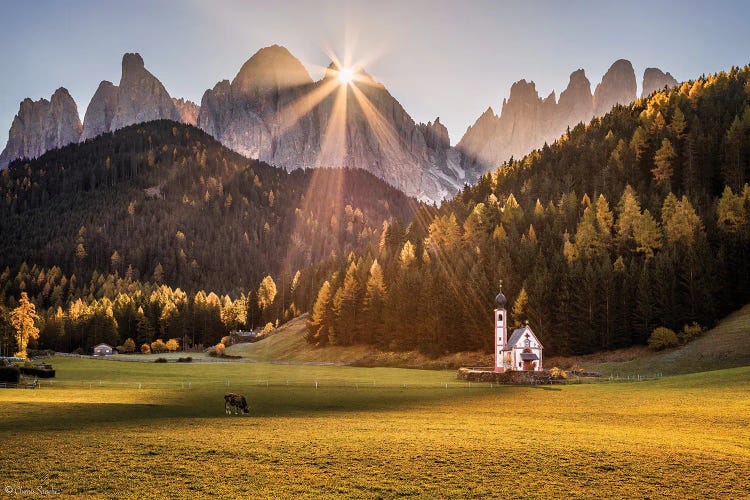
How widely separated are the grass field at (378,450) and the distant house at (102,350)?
120973mm

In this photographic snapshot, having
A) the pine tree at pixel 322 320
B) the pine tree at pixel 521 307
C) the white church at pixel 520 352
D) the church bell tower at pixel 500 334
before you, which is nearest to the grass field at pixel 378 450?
the white church at pixel 520 352

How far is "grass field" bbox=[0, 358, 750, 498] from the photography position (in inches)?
650

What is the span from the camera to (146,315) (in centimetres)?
16400

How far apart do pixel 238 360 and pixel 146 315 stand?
5661 centimetres

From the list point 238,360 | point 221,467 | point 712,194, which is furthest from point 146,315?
point 221,467

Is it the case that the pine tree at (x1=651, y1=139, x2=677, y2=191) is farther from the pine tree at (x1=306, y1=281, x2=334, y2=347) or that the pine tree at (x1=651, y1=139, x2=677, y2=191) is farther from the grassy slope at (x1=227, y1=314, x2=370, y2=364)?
the pine tree at (x1=306, y1=281, x2=334, y2=347)

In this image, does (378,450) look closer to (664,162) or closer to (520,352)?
(520,352)

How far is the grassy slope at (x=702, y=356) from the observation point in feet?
205

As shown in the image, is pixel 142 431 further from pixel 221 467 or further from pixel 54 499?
pixel 54 499

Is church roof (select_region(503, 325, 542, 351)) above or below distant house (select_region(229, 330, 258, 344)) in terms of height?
above

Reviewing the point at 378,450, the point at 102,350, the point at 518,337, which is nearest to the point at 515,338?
the point at 518,337

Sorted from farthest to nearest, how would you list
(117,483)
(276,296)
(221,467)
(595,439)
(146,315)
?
(276,296)
(146,315)
(595,439)
(221,467)
(117,483)

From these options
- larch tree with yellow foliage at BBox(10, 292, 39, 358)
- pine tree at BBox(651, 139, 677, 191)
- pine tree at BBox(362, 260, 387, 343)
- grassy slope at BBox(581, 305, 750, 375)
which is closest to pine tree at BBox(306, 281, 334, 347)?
pine tree at BBox(362, 260, 387, 343)

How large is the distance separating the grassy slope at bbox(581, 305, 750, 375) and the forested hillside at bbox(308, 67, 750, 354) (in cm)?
544
